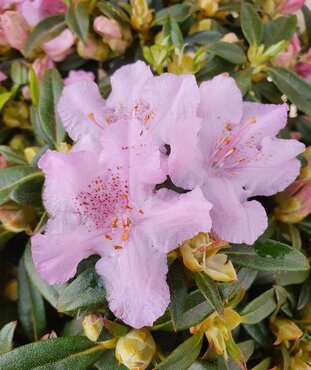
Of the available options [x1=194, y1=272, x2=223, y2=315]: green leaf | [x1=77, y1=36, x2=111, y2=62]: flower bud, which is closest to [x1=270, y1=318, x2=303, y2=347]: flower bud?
[x1=194, y1=272, x2=223, y2=315]: green leaf


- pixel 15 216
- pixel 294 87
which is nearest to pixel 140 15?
pixel 294 87

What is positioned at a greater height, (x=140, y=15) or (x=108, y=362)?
(x=140, y=15)

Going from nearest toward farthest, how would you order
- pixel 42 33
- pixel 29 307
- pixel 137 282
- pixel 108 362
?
pixel 137 282 → pixel 108 362 → pixel 29 307 → pixel 42 33

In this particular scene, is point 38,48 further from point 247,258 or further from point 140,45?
point 247,258

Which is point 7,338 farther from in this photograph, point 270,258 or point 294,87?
point 294,87

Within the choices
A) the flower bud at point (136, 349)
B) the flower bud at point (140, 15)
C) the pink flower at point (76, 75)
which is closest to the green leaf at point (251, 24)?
the flower bud at point (140, 15)

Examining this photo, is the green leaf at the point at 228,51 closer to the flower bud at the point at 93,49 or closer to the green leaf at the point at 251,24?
the green leaf at the point at 251,24
